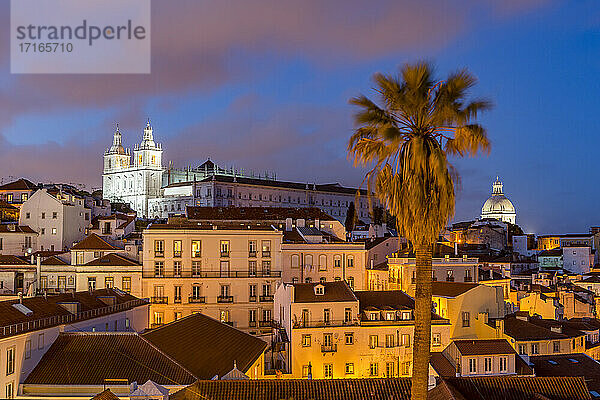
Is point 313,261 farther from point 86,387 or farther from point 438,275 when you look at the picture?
point 86,387

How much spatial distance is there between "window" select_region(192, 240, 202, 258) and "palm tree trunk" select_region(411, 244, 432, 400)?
133ft

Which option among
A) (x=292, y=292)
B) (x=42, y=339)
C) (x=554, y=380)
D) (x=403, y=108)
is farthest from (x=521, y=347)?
(x=403, y=108)

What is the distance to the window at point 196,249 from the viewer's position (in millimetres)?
54406

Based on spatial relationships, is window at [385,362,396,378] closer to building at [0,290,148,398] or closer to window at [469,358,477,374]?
window at [469,358,477,374]

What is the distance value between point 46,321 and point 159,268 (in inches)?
900

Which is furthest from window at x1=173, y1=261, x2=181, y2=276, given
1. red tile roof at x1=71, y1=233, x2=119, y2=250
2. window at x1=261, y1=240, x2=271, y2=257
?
red tile roof at x1=71, y1=233, x2=119, y2=250

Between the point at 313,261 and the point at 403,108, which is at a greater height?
the point at 403,108

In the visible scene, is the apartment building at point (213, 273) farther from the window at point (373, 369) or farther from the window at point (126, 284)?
the window at point (373, 369)

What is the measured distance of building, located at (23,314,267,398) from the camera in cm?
2713

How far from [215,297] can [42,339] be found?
81.7ft

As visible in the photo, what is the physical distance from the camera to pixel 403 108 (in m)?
15.6

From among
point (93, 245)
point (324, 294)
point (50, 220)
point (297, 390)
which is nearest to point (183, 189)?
point (50, 220)

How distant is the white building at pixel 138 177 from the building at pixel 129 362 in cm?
13339

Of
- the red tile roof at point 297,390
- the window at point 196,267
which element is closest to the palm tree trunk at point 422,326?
the red tile roof at point 297,390
